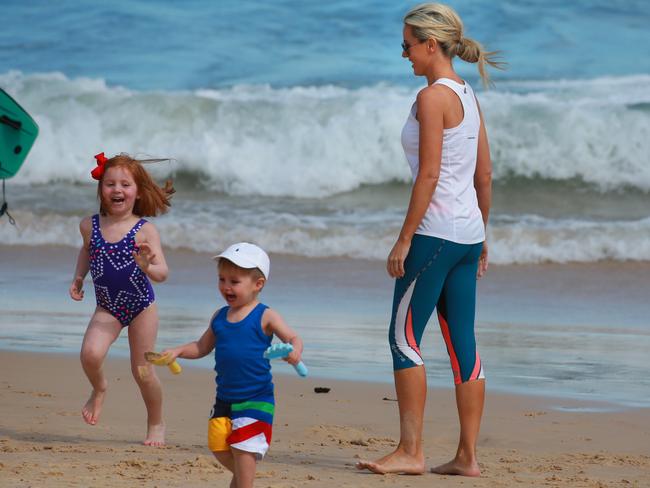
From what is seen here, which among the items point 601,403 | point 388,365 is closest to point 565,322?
point 388,365

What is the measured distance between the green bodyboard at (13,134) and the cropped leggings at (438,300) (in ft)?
9.21

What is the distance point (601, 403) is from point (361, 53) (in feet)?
57.7

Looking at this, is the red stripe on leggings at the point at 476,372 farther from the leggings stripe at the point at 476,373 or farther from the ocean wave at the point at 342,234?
the ocean wave at the point at 342,234

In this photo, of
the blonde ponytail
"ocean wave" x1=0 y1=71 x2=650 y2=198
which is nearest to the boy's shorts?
the blonde ponytail

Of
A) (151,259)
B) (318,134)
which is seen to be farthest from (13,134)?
(318,134)

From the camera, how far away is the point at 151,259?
4512 mm

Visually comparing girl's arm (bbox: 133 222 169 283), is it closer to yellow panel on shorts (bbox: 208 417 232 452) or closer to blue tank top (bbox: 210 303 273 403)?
blue tank top (bbox: 210 303 273 403)

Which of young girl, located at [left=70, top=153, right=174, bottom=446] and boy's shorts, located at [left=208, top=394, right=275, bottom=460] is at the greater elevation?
young girl, located at [left=70, top=153, right=174, bottom=446]

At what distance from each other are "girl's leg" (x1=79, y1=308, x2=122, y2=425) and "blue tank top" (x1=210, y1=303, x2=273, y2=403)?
118 cm

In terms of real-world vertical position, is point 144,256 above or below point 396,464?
above

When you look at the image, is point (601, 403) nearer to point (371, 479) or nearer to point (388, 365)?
point (388, 365)

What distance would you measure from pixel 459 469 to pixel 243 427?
3.40 ft

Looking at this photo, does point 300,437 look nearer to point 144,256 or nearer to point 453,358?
point 453,358

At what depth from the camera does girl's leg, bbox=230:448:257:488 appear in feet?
11.9
